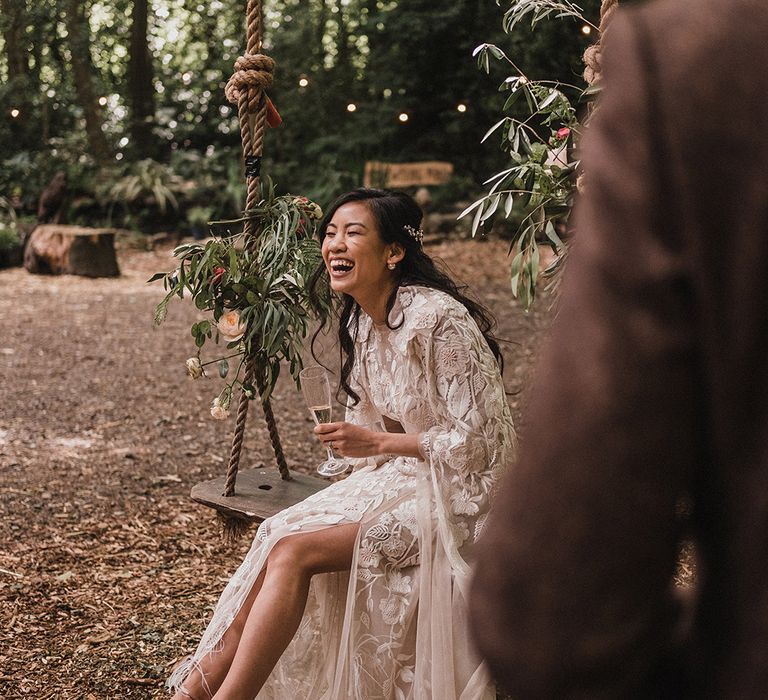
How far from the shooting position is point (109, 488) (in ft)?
14.7

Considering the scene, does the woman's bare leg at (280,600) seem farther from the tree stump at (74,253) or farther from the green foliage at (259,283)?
the tree stump at (74,253)

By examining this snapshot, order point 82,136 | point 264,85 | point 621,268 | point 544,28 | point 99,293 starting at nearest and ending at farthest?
point 621,268 < point 264,85 < point 99,293 < point 544,28 < point 82,136

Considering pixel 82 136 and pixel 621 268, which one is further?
pixel 82 136

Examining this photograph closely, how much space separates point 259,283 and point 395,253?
0.61 m

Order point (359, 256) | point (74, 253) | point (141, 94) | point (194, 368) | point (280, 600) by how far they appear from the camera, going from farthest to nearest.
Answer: point (141, 94) < point (74, 253) < point (194, 368) < point (359, 256) < point (280, 600)

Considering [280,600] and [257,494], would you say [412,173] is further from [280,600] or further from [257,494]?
[280,600]

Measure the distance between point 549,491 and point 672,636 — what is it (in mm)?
143

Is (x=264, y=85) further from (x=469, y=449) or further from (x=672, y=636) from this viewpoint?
Result: (x=672, y=636)

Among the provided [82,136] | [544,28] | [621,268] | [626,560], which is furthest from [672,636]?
[82,136]

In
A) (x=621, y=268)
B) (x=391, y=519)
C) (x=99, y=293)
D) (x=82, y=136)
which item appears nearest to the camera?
(x=621, y=268)

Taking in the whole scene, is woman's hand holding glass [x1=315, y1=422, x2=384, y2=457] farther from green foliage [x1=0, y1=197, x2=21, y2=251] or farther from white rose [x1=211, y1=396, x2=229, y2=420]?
green foliage [x1=0, y1=197, x2=21, y2=251]

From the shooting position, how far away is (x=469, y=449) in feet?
Answer: 8.02

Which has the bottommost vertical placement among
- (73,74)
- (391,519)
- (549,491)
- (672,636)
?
(391,519)

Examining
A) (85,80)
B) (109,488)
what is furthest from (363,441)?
(85,80)
